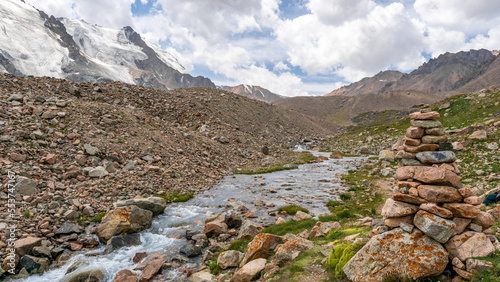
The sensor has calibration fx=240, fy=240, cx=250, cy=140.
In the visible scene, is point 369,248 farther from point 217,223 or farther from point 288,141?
point 288,141

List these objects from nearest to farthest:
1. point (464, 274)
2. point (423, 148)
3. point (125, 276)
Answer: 1. point (464, 274)
2. point (423, 148)
3. point (125, 276)

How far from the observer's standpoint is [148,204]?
62.4 feet

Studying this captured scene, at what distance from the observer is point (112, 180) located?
2147 centimetres

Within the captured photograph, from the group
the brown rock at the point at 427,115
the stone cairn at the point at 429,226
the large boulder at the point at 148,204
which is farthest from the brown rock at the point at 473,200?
the large boulder at the point at 148,204

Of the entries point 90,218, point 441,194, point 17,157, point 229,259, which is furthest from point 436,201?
point 17,157

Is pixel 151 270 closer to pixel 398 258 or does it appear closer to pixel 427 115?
pixel 398 258

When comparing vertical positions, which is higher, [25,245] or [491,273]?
[491,273]

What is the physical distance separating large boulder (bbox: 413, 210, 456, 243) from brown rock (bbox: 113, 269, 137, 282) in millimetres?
12629

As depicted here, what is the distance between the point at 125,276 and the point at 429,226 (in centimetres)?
1315

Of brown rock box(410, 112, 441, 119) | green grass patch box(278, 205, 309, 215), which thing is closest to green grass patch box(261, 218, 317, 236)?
green grass patch box(278, 205, 309, 215)

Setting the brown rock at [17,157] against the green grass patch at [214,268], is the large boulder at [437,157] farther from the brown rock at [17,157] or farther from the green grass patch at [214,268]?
the brown rock at [17,157]

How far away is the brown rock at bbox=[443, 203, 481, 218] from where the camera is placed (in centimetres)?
763

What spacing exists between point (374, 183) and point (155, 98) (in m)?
44.4

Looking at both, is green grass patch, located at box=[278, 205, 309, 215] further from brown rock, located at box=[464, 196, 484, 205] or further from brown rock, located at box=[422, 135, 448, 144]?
brown rock, located at box=[464, 196, 484, 205]
